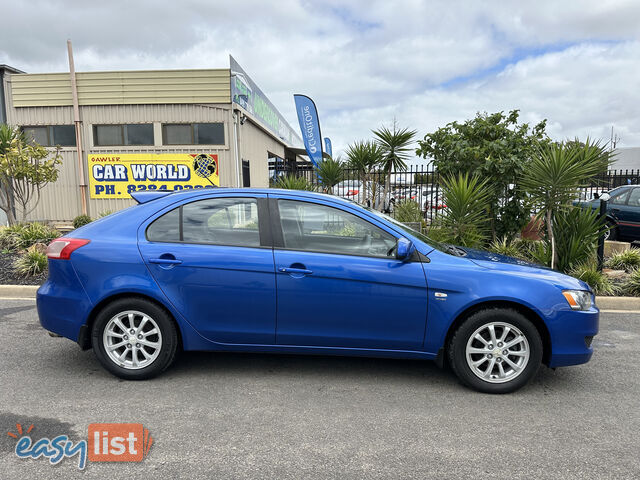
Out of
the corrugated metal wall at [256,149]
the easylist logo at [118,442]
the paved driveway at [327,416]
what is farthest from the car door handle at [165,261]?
the corrugated metal wall at [256,149]

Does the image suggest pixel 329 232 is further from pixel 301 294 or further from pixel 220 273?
pixel 220 273

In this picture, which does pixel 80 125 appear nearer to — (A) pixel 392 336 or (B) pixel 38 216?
(B) pixel 38 216

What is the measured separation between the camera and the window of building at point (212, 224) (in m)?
3.83

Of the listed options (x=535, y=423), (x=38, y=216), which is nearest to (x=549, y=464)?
(x=535, y=423)

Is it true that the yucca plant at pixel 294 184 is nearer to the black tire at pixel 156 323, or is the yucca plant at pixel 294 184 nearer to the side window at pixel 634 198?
the black tire at pixel 156 323

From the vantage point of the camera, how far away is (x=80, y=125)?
1388 centimetres

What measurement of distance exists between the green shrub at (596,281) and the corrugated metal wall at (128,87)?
10.4m

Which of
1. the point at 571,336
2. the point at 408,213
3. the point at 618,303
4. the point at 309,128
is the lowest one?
the point at 618,303

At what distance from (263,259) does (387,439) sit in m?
1.58

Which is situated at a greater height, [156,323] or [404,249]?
[404,249]

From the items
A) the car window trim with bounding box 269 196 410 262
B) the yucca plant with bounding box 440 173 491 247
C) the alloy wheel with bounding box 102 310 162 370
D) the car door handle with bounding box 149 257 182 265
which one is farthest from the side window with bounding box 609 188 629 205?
the alloy wheel with bounding box 102 310 162 370

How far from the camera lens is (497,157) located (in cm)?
869

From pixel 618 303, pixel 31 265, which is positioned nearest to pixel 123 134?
pixel 31 265

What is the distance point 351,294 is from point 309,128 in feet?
38.4
